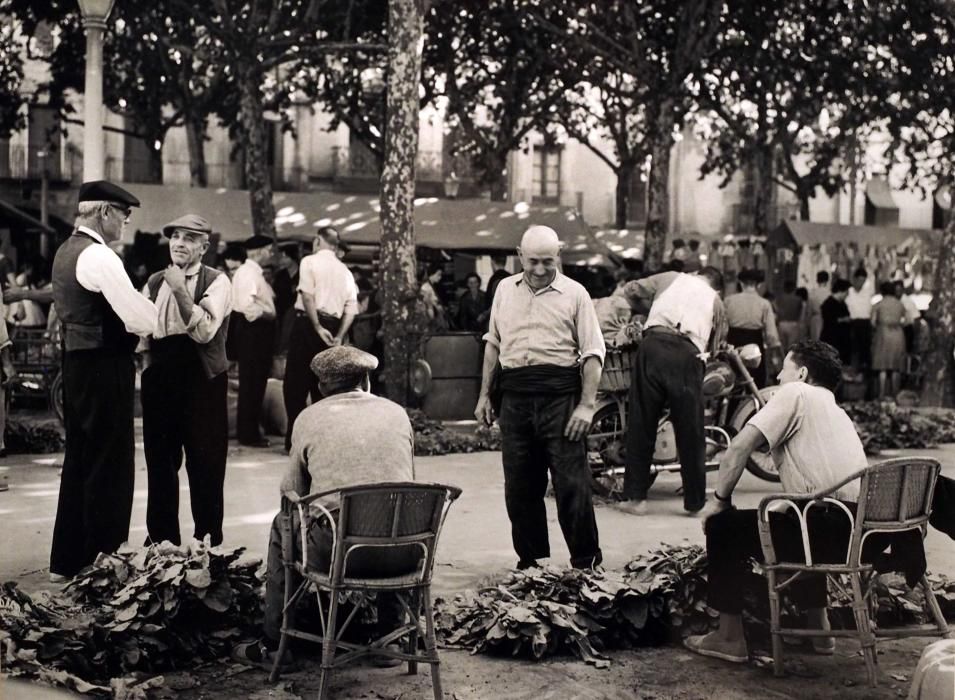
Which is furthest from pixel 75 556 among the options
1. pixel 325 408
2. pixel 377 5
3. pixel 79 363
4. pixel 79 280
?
pixel 377 5

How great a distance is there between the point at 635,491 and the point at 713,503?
392 centimetres

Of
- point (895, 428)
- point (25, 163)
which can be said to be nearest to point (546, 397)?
point (895, 428)

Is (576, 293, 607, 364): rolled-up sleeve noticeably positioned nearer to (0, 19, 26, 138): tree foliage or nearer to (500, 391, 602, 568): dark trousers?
(500, 391, 602, 568): dark trousers

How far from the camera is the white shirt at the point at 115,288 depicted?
6.89m

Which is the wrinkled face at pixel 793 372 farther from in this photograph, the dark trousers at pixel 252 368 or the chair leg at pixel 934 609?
the dark trousers at pixel 252 368

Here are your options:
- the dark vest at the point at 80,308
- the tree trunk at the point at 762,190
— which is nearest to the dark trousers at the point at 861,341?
the tree trunk at the point at 762,190

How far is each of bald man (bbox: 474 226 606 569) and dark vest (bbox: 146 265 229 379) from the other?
61.3 inches

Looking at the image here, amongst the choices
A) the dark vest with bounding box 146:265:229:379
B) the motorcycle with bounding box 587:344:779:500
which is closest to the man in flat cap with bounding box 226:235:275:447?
the motorcycle with bounding box 587:344:779:500

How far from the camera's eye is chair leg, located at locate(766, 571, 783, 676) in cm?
586

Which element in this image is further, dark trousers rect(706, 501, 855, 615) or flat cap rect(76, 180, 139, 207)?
flat cap rect(76, 180, 139, 207)

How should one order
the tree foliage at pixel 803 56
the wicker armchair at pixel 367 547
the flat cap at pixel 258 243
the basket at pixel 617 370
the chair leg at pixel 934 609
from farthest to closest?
the tree foliage at pixel 803 56, the flat cap at pixel 258 243, the basket at pixel 617 370, the chair leg at pixel 934 609, the wicker armchair at pixel 367 547

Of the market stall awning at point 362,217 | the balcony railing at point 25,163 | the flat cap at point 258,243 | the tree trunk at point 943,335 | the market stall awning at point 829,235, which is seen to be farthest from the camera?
the balcony railing at point 25,163

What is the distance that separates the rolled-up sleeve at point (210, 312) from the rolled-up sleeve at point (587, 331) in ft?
6.36

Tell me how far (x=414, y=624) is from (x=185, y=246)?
2929mm
